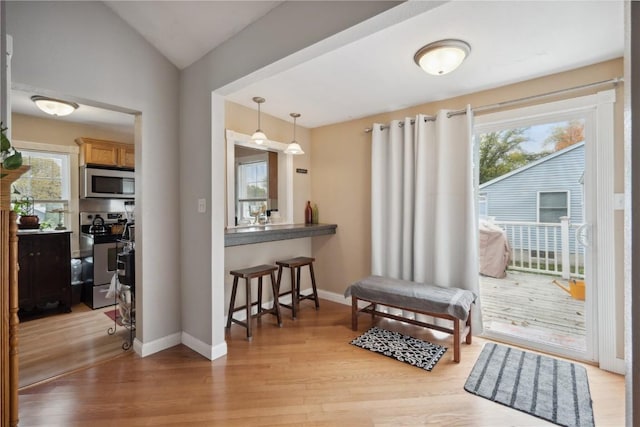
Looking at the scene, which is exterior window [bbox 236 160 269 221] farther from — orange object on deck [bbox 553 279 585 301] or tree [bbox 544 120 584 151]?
orange object on deck [bbox 553 279 585 301]

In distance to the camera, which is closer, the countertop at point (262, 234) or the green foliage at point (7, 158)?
the green foliage at point (7, 158)

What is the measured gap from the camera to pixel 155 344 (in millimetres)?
2418

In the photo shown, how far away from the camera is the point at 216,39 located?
2.15 meters

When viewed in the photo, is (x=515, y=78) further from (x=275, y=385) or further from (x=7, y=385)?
(x=7, y=385)

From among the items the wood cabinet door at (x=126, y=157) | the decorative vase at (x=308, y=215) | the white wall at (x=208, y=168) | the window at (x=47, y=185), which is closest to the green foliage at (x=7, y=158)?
the white wall at (x=208, y=168)

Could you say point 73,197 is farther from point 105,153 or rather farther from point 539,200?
point 539,200

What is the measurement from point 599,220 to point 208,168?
3.07 m

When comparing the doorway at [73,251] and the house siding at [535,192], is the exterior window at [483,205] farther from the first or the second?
the doorway at [73,251]

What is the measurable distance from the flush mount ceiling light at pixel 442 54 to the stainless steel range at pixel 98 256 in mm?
3794

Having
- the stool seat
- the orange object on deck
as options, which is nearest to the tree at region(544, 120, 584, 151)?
the orange object on deck

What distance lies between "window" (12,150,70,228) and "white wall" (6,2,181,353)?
8.10 feet

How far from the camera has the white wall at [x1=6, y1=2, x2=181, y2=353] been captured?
6.03 feet

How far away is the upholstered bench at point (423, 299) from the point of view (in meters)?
2.29

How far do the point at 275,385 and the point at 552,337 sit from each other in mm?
2413
